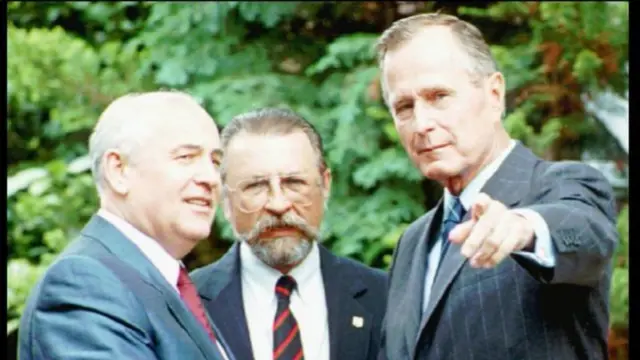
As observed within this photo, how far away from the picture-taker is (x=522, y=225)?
5.80 feet

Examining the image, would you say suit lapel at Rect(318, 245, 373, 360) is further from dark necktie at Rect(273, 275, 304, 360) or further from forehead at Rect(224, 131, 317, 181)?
forehead at Rect(224, 131, 317, 181)

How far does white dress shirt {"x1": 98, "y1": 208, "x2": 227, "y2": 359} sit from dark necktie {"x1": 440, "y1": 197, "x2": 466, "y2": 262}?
1.65ft

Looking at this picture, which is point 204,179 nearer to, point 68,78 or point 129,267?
point 129,267

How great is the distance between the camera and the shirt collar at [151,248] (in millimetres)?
2152

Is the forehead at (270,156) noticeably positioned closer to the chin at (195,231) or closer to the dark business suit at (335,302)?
the dark business suit at (335,302)

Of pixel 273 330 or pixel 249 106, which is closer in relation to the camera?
pixel 273 330

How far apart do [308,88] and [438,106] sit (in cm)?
262

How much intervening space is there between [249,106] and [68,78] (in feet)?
2.78

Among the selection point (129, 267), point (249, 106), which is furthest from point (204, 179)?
point (249, 106)

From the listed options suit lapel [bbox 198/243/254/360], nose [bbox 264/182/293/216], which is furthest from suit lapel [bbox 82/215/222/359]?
nose [bbox 264/182/293/216]

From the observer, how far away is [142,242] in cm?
217

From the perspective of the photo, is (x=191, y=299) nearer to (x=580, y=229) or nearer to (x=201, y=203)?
(x=201, y=203)

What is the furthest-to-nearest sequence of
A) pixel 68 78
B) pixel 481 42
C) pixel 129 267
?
pixel 68 78 < pixel 481 42 < pixel 129 267

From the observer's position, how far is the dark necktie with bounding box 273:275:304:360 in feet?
8.36
